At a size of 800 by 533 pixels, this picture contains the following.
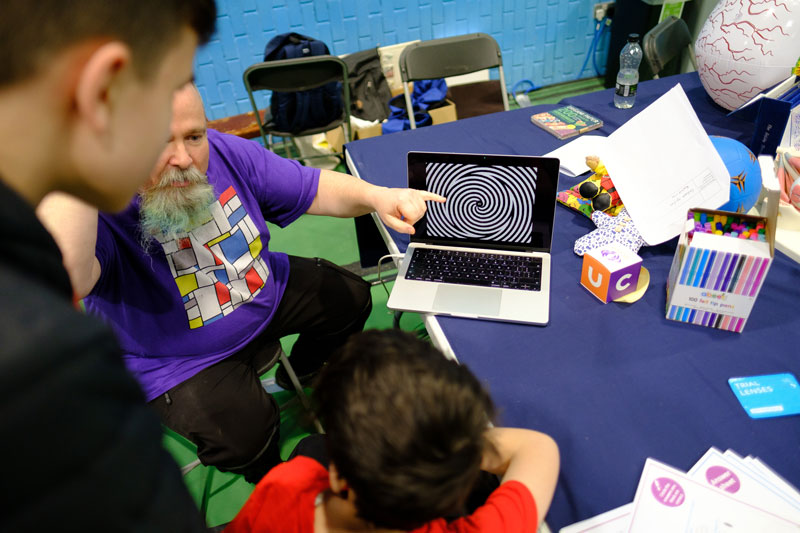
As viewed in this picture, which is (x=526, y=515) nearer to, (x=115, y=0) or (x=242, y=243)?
(x=115, y=0)

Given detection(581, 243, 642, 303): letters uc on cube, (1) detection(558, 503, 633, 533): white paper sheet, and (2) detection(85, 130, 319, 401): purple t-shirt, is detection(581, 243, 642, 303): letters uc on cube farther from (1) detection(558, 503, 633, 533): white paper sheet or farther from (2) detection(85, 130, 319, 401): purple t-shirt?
(2) detection(85, 130, 319, 401): purple t-shirt

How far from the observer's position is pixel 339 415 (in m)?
0.62

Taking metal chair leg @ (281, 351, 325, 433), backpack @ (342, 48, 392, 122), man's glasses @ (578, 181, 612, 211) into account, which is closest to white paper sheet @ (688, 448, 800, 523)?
man's glasses @ (578, 181, 612, 211)

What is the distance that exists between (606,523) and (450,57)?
2.20m

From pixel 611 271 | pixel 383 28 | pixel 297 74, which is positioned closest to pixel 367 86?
pixel 383 28

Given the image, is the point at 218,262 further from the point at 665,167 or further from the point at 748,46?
the point at 748,46

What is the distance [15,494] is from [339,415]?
37 cm

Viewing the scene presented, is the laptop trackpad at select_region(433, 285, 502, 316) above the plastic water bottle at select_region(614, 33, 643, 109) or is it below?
below

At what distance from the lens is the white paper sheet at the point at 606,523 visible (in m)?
0.67

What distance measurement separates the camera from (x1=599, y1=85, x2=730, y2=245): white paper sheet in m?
1.05

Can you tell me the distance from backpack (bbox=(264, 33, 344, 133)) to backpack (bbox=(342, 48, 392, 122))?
1.18ft

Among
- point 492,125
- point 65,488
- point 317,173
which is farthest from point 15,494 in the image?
point 492,125

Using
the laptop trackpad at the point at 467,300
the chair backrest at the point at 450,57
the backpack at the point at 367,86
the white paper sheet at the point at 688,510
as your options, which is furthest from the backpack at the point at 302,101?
the white paper sheet at the point at 688,510

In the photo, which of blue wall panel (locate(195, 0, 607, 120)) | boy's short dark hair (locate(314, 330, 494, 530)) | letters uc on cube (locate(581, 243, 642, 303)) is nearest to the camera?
boy's short dark hair (locate(314, 330, 494, 530))
